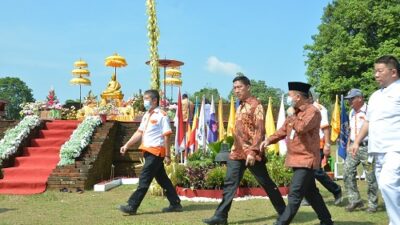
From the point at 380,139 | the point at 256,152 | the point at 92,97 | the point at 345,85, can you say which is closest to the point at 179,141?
the point at 256,152

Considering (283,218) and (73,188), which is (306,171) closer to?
(283,218)

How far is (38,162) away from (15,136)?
38.8 inches

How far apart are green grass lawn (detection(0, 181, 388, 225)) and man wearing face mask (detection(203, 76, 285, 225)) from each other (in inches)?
15.7

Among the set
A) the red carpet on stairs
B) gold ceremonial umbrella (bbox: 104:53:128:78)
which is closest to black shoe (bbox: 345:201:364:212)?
the red carpet on stairs

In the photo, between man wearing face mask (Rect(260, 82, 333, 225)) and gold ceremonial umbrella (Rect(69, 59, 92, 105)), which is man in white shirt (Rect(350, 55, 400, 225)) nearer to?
man wearing face mask (Rect(260, 82, 333, 225))

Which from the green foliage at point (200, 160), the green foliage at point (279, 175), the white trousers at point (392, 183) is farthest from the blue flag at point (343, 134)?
the white trousers at point (392, 183)

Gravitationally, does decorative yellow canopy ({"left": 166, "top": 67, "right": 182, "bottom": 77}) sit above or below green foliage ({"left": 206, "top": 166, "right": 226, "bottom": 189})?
above

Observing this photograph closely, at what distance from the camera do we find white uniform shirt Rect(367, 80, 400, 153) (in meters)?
4.71

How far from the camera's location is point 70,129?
1273 centimetres

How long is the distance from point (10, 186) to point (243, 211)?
4.95 metres

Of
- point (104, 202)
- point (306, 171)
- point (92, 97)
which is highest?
point (92, 97)

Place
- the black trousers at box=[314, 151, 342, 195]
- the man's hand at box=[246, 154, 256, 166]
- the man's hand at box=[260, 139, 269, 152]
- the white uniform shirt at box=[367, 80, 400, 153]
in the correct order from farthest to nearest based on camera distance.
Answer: the black trousers at box=[314, 151, 342, 195], the man's hand at box=[246, 154, 256, 166], the man's hand at box=[260, 139, 269, 152], the white uniform shirt at box=[367, 80, 400, 153]

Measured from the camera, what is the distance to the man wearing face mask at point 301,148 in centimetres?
551

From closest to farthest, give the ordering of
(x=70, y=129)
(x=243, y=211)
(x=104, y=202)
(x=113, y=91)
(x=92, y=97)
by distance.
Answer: (x=243, y=211), (x=104, y=202), (x=70, y=129), (x=92, y=97), (x=113, y=91)
